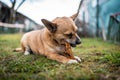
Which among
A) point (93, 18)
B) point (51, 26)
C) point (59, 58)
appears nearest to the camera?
point (59, 58)

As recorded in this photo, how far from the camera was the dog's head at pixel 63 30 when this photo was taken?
4.74m

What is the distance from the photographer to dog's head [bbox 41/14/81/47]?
4.74 metres

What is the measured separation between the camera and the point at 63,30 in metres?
4.82

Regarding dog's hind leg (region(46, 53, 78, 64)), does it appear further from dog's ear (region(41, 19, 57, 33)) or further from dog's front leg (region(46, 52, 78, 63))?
dog's ear (region(41, 19, 57, 33))

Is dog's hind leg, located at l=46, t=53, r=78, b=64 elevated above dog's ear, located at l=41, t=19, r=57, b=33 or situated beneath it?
situated beneath

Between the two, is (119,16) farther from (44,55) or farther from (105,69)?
(105,69)

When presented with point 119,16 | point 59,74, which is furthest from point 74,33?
point 119,16

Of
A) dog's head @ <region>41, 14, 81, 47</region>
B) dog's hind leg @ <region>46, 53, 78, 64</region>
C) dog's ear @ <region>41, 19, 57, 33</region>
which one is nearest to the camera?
dog's hind leg @ <region>46, 53, 78, 64</region>

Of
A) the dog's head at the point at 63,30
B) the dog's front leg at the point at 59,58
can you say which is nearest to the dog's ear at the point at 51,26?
the dog's head at the point at 63,30

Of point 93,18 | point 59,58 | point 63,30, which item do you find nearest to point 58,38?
point 63,30

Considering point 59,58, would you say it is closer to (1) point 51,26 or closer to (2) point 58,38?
(2) point 58,38

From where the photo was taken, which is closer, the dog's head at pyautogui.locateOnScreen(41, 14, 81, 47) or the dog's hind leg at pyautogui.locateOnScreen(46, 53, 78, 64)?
the dog's hind leg at pyautogui.locateOnScreen(46, 53, 78, 64)

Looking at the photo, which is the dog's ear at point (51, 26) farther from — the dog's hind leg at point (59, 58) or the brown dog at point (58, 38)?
the dog's hind leg at point (59, 58)

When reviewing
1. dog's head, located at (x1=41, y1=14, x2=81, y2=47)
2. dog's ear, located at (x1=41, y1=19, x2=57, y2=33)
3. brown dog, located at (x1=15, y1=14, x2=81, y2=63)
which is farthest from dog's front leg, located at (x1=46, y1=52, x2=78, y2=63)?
dog's ear, located at (x1=41, y1=19, x2=57, y2=33)
